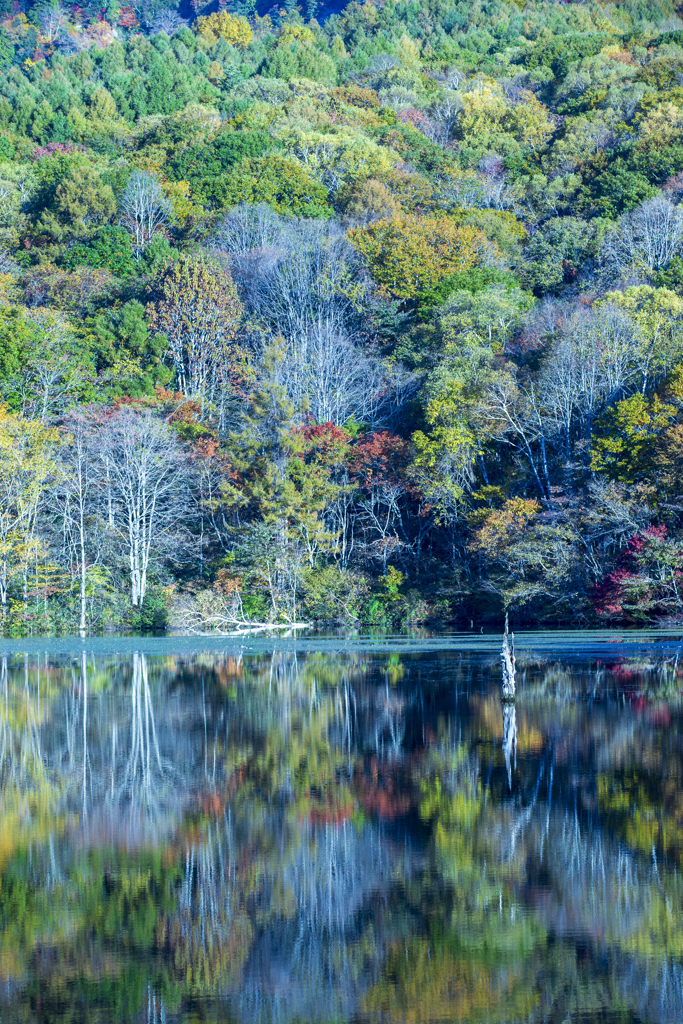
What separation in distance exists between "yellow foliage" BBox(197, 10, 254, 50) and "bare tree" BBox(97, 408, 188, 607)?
9866 centimetres

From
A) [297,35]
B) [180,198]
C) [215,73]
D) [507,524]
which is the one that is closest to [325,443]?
[507,524]

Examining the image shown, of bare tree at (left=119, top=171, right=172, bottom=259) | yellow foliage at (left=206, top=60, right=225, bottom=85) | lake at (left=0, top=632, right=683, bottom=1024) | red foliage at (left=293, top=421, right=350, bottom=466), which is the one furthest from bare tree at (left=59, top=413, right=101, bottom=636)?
yellow foliage at (left=206, top=60, right=225, bottom=85)

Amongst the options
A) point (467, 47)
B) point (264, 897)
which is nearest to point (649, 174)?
point (467, 47)

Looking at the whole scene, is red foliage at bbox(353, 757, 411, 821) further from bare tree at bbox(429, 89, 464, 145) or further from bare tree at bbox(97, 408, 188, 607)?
bare tree at bbox(429, 89, 464, 145)

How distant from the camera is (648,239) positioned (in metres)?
64.8

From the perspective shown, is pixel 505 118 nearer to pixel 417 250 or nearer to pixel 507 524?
pixel 417 250

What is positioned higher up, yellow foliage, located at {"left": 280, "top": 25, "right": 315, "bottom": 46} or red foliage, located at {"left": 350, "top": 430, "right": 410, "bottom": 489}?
yellow foliage, located at {"left": 280, "top": 25, "right": 315, "bottom": 46}

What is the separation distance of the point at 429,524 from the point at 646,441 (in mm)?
12842

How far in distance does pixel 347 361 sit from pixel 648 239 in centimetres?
1841

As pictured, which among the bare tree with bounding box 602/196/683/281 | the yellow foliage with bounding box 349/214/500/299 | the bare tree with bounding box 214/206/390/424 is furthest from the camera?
the yellow foliage with bounding box 349/214/500/299

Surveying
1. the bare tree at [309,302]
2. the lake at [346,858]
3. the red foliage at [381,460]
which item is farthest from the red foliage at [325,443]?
the lake at [346,858]

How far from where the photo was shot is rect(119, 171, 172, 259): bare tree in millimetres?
79750

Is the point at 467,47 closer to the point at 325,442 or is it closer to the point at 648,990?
the point at 325,442

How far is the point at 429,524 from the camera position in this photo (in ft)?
179
